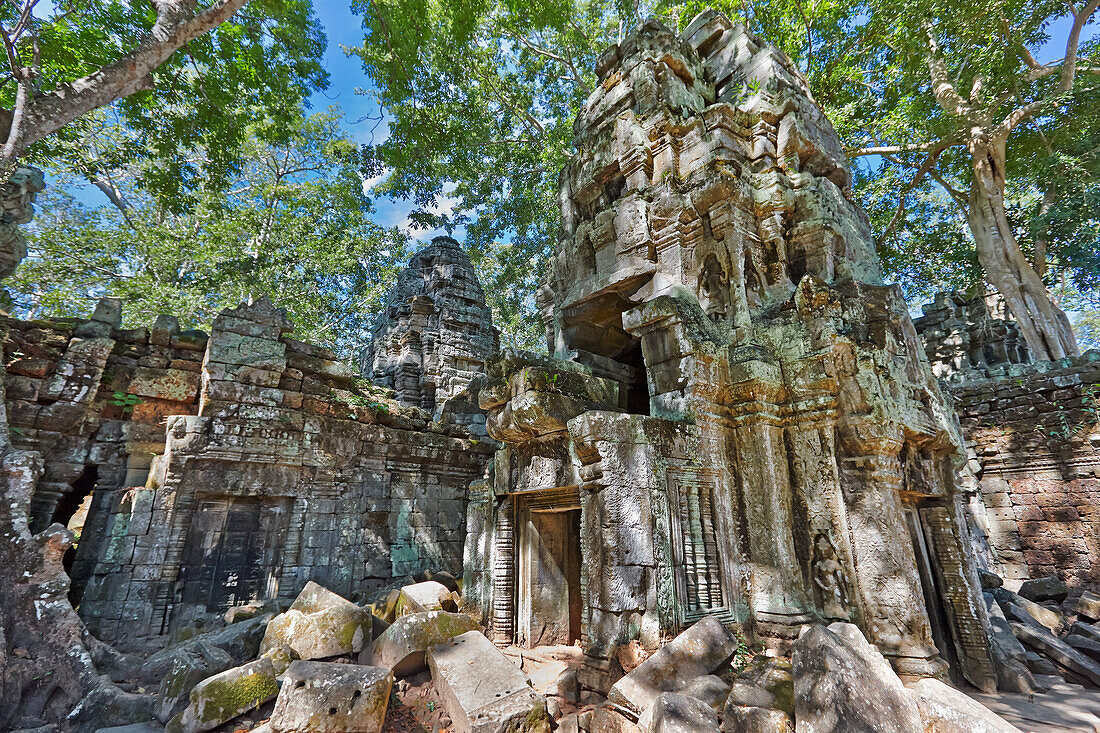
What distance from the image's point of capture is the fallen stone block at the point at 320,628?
159 inches

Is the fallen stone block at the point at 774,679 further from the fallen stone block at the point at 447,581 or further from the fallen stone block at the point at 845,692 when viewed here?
the fallen stone block at the point at 447,581

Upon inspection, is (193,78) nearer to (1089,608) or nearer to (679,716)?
(679,716)

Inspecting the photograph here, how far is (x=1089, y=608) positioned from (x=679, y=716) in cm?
769

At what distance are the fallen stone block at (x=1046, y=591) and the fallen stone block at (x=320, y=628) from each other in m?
9.84

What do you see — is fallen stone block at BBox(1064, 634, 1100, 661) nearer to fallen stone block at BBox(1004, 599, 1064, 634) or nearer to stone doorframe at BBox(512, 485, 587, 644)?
fallen stone block at BBox(1004, 599, 1064, 634)

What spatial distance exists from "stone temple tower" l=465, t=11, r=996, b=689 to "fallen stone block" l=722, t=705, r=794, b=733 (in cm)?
99

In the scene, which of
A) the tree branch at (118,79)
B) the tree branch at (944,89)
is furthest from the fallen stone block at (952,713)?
the tree branch at (944,89)

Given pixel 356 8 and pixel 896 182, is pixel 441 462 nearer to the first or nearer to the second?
pixel 356 8

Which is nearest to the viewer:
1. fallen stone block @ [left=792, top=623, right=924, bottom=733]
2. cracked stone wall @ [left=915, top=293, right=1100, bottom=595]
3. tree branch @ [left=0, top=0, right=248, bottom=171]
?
fallen stone block @ [left=792, top=623, right=924, bottom=733]

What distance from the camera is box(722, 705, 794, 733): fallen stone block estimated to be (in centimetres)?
291

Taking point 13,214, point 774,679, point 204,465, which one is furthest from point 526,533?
point 13,214

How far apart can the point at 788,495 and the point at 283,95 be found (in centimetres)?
1160

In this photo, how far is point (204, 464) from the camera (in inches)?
233

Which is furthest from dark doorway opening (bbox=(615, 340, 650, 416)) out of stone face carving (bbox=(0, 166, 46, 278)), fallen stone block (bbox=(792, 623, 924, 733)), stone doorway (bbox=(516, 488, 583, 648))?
stone face carving (bbox=(0, 166, 46, 278))
